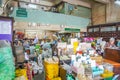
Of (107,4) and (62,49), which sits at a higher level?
(107,4)

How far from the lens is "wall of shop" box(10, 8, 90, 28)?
5755 mm

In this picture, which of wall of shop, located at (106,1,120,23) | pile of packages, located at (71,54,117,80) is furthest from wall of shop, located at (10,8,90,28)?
pile of packages, located at (71,54,117,80)

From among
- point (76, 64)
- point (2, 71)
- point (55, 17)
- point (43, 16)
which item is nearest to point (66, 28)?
point (55, 17)

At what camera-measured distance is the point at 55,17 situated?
6.43 meters

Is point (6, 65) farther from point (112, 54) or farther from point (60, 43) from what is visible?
point (112, 54)

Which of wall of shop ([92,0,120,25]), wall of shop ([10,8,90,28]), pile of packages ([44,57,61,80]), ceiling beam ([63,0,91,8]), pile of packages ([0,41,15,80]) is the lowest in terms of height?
pile of packages ([44,57,61,80])

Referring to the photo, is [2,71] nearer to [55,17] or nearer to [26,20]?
[26,20]

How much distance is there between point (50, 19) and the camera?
6.29 meters

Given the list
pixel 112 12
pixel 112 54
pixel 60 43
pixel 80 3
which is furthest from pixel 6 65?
pixel 80 3

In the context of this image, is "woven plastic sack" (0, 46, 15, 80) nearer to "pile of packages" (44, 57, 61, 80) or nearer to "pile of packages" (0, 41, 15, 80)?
"pile of packages" (0, 41, 15, 80)

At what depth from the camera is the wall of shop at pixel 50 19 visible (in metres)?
5.76

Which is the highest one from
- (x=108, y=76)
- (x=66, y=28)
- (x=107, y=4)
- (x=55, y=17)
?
(x=107, y=4)

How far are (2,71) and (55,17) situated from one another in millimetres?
4942

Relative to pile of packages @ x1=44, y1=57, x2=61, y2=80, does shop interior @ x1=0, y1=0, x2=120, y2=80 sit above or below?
above
